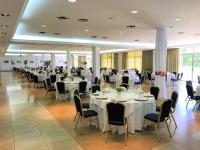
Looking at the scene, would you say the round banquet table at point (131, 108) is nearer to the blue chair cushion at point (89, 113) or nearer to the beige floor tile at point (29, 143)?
the blue chair cushion at point (89, 113)

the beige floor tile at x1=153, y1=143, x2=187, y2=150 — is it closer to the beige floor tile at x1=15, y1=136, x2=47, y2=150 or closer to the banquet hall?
the banquet hall

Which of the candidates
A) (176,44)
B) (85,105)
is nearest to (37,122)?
(85,105)

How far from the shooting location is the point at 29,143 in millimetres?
3990

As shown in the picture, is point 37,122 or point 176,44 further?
point 176,44

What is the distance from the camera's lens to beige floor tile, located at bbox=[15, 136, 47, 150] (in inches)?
150

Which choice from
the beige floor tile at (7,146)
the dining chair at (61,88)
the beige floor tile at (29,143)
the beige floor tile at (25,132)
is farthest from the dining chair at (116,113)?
the dining chair at (61,88)

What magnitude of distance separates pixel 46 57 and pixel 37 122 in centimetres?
2957

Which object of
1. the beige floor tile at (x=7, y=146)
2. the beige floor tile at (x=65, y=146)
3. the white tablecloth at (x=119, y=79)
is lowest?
the beige floor tile at (x=7, y=146)

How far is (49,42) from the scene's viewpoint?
1155 cm

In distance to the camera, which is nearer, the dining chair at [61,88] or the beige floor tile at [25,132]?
the beige floor tile at [25,132]

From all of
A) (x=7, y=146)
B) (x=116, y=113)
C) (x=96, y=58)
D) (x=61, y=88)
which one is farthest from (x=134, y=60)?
(x=7, y=146)

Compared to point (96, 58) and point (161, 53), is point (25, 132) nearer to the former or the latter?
point (161, 53)

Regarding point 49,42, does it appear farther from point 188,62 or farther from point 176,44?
point 188,62

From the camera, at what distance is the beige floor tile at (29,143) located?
3.81 meters
